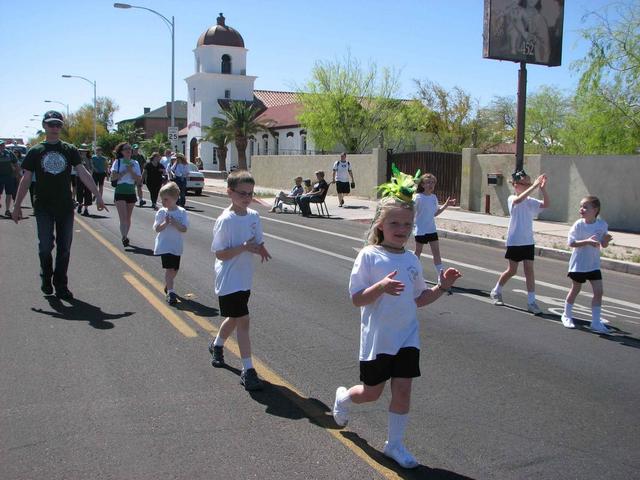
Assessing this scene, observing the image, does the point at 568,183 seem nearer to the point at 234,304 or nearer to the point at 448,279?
the point at 234,304

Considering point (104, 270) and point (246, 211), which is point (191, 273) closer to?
point (104, 270)

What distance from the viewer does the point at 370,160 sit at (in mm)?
28484

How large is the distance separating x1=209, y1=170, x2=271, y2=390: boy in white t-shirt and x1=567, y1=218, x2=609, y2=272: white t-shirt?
3.79 metres

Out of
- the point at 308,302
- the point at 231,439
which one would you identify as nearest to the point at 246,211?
the point at 231,439

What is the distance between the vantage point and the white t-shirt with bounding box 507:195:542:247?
27.1 ft

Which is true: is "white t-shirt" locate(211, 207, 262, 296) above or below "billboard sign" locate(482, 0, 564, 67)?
below

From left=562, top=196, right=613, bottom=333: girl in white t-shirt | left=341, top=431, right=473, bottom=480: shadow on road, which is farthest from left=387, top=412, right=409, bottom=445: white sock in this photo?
left=562, top=196, right=613, bottom=333: girl in white t-shirt

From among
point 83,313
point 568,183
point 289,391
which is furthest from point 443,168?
point 289,391

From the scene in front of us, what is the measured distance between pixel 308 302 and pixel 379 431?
4.00m

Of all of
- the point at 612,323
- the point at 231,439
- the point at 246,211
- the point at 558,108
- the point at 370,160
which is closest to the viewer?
the point at 231,439

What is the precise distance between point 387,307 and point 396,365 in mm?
334

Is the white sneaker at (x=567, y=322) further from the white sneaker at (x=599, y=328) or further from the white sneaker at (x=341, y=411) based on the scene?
the white sneaker at (x=341, y=411)

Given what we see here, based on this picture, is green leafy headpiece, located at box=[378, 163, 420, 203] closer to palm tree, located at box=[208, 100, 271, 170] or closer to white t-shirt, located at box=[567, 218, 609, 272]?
white t-shirt, located at box=[567, 218, 609, 272]

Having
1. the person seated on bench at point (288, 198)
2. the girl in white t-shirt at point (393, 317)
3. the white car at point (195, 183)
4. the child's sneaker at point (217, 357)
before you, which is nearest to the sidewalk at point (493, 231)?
the person seated on bench at point (288, 198)
